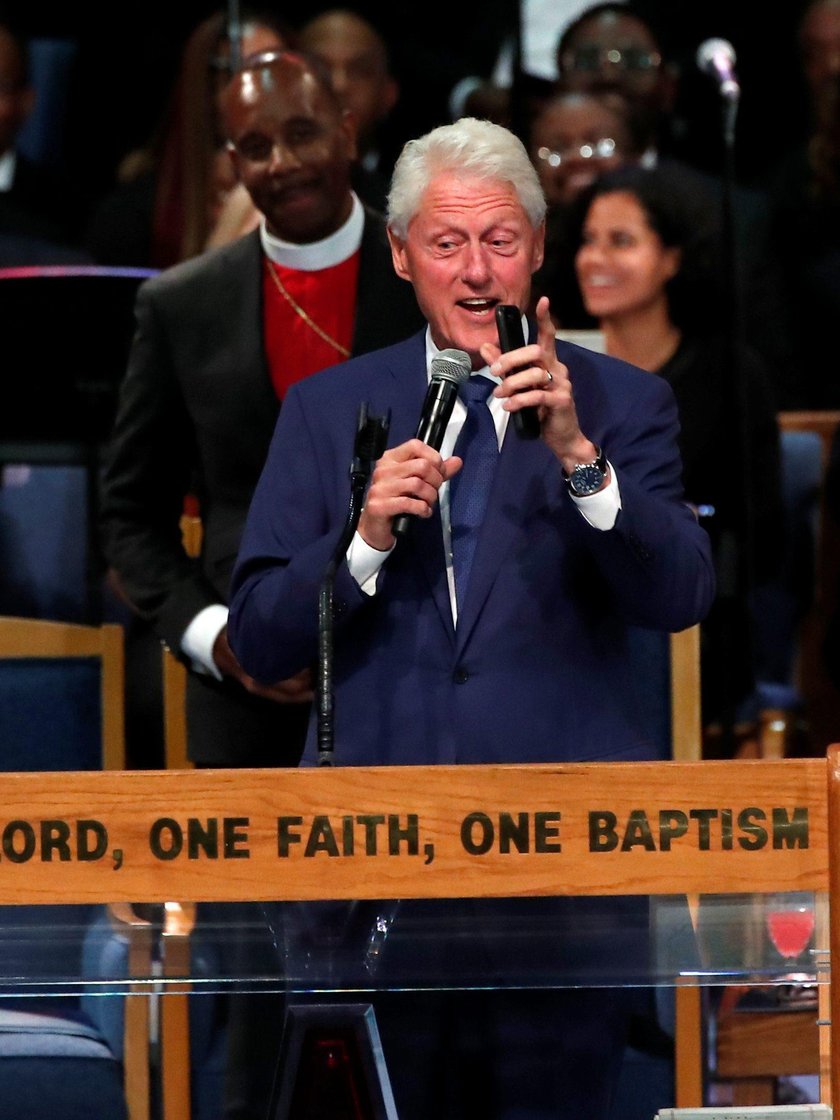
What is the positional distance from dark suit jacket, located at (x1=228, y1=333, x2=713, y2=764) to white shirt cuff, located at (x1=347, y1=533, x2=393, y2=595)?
1 centimetres

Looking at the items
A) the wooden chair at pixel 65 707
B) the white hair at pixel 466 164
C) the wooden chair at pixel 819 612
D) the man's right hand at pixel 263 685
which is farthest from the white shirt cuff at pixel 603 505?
the wooden chair at pixel 819 612

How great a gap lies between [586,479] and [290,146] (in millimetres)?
858

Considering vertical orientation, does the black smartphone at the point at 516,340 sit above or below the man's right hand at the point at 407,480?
above

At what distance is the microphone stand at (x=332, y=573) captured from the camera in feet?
6.09

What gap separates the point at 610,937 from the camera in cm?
176

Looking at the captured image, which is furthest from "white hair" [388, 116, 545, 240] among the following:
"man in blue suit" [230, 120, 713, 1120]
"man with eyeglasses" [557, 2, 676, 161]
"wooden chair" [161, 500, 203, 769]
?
"man with eyeglasses" [557, 2, 676, 161]

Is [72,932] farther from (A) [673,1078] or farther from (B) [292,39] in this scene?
(B) [292,39]

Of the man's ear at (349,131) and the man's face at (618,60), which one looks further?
the man's face at (618,60)

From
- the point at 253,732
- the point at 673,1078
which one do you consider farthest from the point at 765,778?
the point at 253,732

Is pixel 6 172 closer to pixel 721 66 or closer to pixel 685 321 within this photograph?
pixel 685 321

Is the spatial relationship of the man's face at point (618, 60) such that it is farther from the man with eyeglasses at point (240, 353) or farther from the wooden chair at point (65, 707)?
the wooden chair at point (65, 707)

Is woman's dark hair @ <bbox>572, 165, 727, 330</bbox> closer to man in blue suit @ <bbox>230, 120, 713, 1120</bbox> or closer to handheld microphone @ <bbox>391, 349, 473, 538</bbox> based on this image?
man in blue suit @ <bbox>230, 120, 713, 1120</bbox>

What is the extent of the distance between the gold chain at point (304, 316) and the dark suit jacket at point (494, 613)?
54 cm

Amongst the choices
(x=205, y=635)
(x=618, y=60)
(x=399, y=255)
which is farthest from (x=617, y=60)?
(x=399, y=255)
